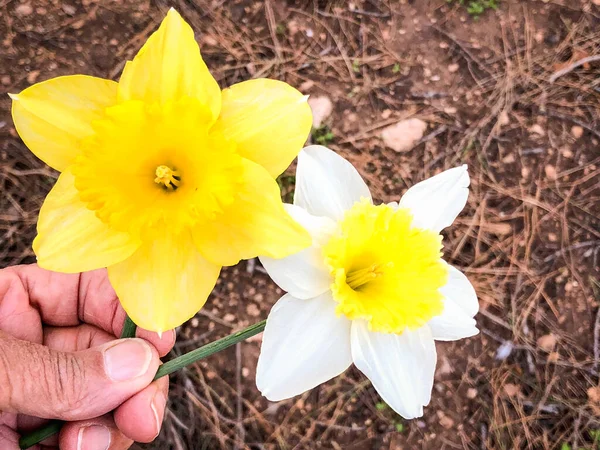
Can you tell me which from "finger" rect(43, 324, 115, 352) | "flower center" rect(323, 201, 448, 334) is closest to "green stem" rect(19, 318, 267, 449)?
"flower center" rect(323, 201, 448, 334)

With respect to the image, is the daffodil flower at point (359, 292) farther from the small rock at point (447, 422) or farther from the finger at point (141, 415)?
the small rock at point (447, 422)

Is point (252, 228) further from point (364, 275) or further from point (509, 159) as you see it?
point (509, 159)

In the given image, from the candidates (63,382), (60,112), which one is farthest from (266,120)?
(63,382)

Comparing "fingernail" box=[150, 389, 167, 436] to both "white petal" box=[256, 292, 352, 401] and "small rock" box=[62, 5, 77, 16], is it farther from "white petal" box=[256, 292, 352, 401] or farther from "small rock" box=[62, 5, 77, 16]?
"small rock" box=[62, 5, 77, 16]

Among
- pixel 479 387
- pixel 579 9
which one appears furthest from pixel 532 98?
pixel 479 387

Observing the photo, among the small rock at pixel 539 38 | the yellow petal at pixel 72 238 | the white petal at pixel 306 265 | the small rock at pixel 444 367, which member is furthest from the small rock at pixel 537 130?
the yellow petal at pixel 72 238

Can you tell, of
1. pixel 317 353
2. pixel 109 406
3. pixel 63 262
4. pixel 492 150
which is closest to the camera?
pixel 63 262

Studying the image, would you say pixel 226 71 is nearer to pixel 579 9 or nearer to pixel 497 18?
pixel 497 18
